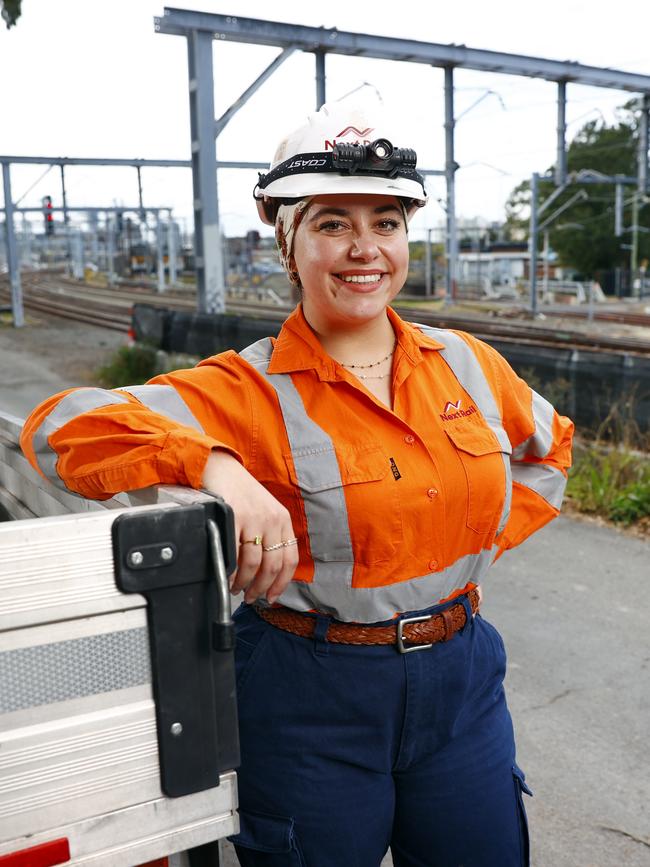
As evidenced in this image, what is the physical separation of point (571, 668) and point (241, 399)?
10.7ft

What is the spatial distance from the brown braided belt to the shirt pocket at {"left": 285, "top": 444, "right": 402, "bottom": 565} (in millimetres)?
166

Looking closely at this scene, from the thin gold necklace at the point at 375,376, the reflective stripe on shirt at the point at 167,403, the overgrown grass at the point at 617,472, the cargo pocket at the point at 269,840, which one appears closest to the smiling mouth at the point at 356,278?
the thin gold necklace at the point at 375,376

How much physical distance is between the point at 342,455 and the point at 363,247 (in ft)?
1.60

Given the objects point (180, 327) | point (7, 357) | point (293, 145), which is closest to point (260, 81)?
point (180, 327)

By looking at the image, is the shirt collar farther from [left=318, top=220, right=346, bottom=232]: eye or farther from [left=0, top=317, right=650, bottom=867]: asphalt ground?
[left=0, top=317, right=650, bottom=867]: asphalt ground

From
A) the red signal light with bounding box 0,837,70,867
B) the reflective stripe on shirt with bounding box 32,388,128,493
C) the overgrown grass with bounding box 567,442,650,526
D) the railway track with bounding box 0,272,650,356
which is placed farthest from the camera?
the railway track with bounding box 0,272,650,356

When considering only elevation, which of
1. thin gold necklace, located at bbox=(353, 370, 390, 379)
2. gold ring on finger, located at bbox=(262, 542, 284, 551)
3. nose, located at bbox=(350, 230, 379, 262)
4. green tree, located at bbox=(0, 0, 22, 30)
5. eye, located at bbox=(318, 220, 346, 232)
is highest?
green tree, located at bbox=(0, 0, 22, 30)

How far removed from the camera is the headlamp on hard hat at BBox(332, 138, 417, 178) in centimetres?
199

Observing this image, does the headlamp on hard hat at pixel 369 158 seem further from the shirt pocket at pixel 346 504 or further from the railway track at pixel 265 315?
the railway track at pixel 265 315

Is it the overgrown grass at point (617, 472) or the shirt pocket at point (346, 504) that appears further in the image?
the overgrown grass at point (617, 472)

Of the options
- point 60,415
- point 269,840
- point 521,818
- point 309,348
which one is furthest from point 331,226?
point 521,818

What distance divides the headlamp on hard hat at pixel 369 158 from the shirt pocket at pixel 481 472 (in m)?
0.61

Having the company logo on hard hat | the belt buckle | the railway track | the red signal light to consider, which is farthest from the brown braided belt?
the railway track

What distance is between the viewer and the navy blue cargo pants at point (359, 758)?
2.03 meters
